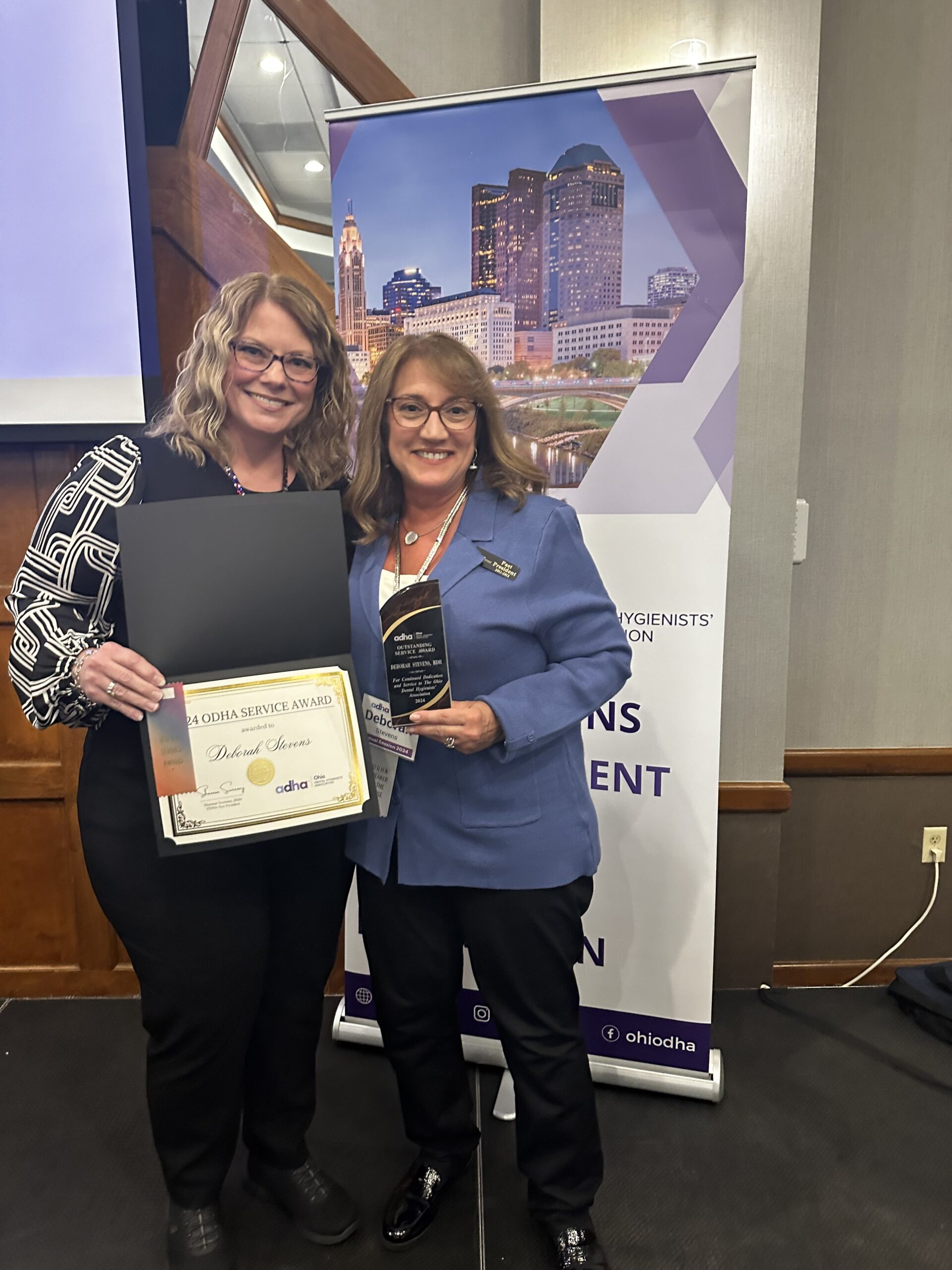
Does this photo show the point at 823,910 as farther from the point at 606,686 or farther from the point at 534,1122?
the point at 606,686

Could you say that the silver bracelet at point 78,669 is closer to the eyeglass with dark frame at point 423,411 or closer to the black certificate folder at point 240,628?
the black certificate folder at point 240,628

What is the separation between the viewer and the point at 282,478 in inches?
46.9

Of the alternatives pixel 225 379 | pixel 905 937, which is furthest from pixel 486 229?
pixel 905 937

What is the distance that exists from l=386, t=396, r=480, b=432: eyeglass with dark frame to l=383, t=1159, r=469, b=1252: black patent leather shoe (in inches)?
51.0

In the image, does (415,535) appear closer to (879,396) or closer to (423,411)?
(423,411)

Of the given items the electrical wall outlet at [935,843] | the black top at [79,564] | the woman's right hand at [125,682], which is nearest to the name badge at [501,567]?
the black top at [79,564]

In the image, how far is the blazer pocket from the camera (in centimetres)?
121

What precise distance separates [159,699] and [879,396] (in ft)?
6.13

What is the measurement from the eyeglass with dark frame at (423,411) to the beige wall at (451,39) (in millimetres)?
1278

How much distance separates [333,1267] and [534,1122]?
1.49 feet

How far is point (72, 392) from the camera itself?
1867 mm

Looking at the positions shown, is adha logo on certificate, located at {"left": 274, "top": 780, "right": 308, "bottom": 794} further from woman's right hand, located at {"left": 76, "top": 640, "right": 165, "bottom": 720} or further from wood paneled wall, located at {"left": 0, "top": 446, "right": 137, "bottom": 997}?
wood paneled wall, located at {"left": 0, "top": 446, "right": 137, "bottom": 997}

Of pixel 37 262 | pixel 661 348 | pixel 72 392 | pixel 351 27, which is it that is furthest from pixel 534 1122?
pixel 351 27

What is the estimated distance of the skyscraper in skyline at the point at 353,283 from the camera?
65.0 inches
